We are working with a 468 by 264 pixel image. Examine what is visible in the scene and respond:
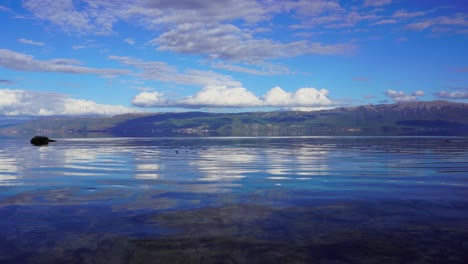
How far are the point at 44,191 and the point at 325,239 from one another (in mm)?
17589

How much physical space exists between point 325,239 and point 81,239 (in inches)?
328

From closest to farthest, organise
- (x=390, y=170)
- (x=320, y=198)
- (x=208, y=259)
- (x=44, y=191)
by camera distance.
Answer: (x=208, y=259), (x=320, y=198), (x=44, y=191), (x=390, y=170)

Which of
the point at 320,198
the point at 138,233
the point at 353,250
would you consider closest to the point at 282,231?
the point at 353,250

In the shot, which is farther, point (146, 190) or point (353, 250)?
point (146, 190)

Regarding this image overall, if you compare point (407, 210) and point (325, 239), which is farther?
point (407, 210)

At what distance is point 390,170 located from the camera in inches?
1276

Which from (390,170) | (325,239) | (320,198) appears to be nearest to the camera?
(325,239)

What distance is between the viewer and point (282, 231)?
1346cm

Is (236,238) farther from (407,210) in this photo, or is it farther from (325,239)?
(407,210)

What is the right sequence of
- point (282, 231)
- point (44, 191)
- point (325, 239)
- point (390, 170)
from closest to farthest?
1. point (325, 239)
2. point (282, 231)
3. point (44, 191)
4. point (390, 170)

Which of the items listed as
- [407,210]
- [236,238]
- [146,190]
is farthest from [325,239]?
[146,190]

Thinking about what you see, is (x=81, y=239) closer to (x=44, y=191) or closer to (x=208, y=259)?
(x=208, y=259)

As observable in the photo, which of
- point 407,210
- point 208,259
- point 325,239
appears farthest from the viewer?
point 407,210

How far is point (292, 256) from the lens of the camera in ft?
36.1
